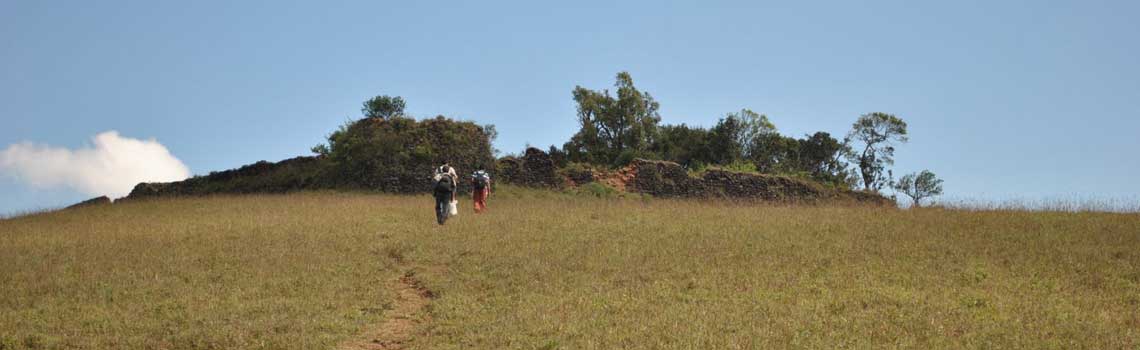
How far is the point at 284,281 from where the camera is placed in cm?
1423

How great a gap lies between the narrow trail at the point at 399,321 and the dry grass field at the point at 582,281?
0.17 feet

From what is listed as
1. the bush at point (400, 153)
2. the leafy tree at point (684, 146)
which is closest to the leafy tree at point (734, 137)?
the leafy tree at point (684, 146)

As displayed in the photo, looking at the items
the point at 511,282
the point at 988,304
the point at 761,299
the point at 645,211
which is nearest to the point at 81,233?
the point at 511,282

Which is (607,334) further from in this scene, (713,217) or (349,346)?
(713,217)

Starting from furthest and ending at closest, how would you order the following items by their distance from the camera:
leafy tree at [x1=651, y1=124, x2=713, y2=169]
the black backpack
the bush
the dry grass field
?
leafy tree at [x1=651, y1=124, x2=713, y2=169] → the bush → the black backpack → the dry grass field

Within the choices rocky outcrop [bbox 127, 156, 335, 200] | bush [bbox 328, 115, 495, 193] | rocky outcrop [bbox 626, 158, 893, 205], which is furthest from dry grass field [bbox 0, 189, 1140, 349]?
rocky outcrop [bbox 626, 158, 893, 205]

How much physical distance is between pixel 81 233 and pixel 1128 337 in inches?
756

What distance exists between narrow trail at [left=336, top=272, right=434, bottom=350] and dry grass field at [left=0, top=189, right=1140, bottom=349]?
52 mm

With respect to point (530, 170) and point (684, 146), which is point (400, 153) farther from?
point (684, 146)

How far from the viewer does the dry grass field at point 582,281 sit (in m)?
11.1

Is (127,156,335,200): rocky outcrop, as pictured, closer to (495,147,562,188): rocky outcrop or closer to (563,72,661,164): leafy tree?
(495,147,562,188): rocky outcrop

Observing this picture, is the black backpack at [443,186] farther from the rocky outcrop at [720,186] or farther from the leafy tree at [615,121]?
the leafy tree at [615,121]

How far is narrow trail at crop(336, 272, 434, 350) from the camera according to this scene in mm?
11188

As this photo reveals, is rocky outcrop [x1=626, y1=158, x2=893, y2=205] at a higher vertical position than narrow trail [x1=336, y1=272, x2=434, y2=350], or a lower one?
higher
